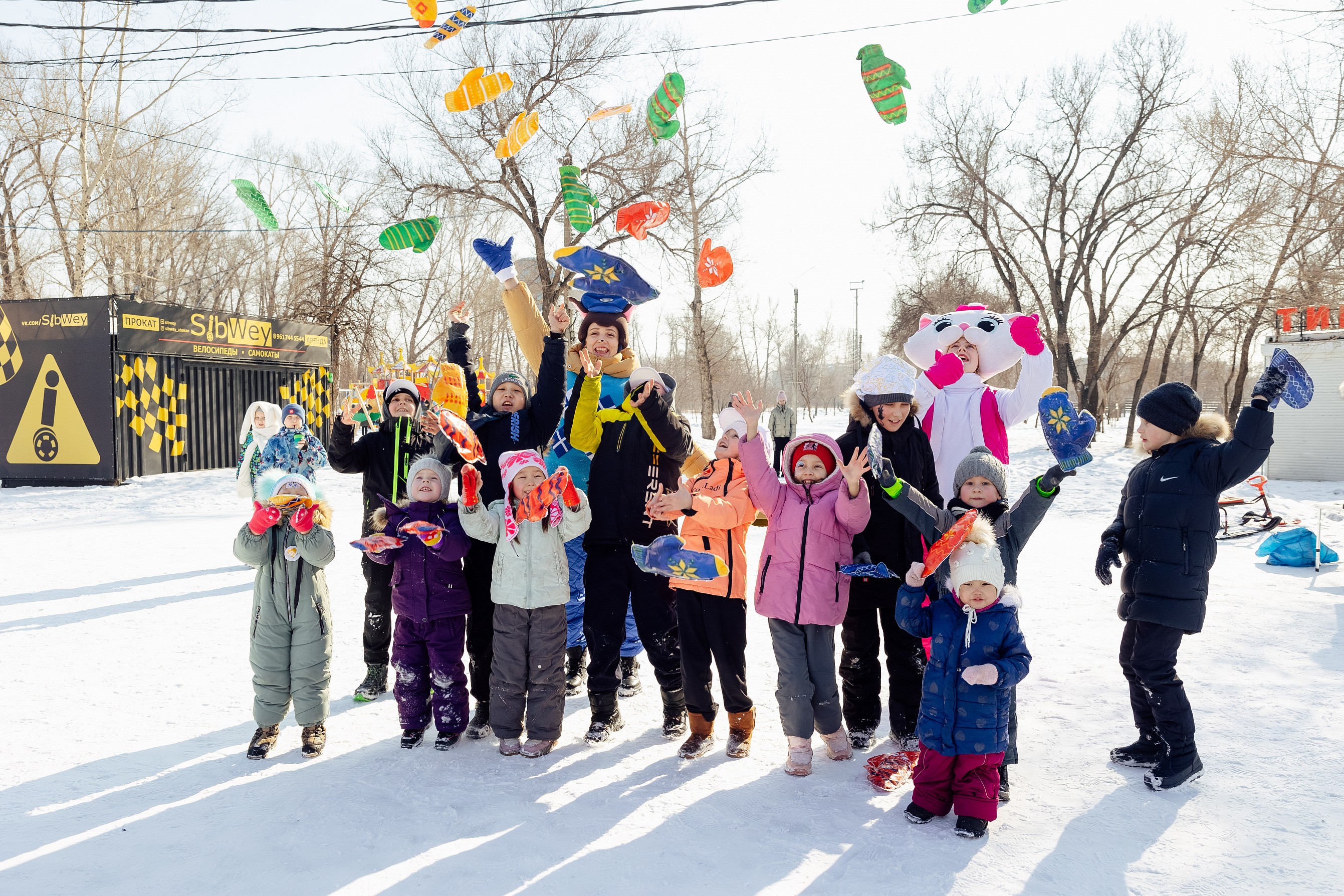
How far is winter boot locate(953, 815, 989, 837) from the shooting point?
2.91 metres

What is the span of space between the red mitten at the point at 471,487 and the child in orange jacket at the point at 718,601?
783mm

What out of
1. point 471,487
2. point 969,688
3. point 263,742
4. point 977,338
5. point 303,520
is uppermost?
point 977,338

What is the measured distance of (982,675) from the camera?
2.93 meters

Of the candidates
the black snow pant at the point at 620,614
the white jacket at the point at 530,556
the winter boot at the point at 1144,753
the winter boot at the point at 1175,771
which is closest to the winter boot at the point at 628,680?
the black snow pant at the point at 620,614

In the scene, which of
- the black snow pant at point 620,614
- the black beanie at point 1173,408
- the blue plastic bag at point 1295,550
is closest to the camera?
the black beanie at point 1173,408

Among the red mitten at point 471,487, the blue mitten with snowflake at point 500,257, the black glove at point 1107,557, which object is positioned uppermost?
the blue mitten with snowflake at point 500,257

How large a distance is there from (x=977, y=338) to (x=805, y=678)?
1848 millimetres

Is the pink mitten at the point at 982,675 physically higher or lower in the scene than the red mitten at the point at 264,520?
lower

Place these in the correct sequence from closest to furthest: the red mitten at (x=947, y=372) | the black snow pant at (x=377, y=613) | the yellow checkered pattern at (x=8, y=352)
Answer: the red mitten at (x=947, y=372), the black snow pant at (x=377, y=613), the yellow checkered pattern at (x=8, y=352)

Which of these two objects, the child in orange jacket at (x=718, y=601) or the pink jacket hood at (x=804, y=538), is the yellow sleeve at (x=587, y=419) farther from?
the pink jacket hood at (x=804, y=538)

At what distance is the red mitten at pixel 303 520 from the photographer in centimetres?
358

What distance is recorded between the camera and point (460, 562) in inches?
150

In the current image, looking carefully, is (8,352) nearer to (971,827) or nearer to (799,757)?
(799,757)

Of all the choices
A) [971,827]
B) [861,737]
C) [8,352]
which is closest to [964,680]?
[971,827]
